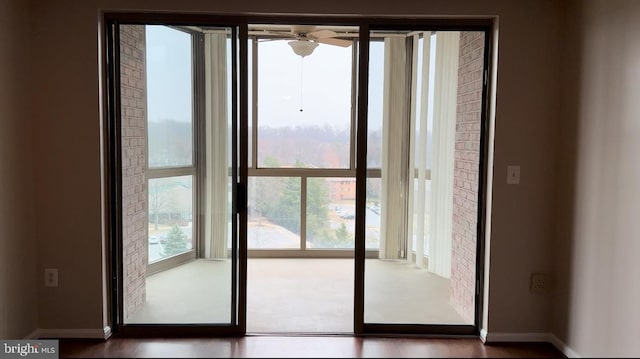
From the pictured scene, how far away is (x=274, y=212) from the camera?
18.3ft

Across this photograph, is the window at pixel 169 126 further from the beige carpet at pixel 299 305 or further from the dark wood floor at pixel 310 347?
the dark wood floor at pixel 310 347

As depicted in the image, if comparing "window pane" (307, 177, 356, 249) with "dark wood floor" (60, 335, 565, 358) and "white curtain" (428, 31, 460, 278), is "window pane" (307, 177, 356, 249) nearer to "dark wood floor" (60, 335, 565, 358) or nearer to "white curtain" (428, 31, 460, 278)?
"white curtain" (428, 31, 460, 278)

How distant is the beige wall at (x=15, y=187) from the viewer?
105 inches

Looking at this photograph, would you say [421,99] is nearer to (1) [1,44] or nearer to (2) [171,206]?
(2) [171,206]

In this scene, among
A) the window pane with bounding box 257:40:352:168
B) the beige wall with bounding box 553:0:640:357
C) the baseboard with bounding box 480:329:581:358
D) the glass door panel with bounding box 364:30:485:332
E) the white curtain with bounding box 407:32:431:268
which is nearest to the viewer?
the beige wall with bounding box 553:0:640:357

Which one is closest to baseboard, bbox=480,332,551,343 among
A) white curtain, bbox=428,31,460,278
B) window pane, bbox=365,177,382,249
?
white curtain, bbox=428,31,460,278

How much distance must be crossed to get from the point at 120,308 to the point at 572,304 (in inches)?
117

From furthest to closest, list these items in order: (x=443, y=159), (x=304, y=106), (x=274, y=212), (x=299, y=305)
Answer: (x=274, y=212) → (x=304, y=106) → (x=299, y=305) → (x=443, y=159)

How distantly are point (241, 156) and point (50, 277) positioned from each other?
1483 millimetres

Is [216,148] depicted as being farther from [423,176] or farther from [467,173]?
[467,173]

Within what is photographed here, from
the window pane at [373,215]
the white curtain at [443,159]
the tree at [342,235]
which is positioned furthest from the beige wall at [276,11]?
the tree at [342,235]

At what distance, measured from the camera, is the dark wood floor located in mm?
2854

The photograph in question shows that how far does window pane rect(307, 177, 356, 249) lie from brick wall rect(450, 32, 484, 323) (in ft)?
7.20

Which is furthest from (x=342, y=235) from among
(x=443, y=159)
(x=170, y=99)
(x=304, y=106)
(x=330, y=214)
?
(x=170, y=99)
